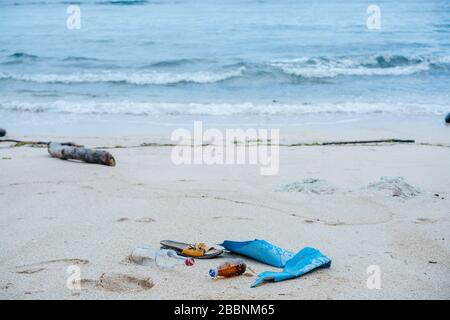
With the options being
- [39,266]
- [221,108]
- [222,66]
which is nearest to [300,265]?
[39,266]

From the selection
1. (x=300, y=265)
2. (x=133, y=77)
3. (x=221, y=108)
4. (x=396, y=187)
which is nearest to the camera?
(x=300, y=265)

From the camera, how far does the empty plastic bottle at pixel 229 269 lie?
150 inches

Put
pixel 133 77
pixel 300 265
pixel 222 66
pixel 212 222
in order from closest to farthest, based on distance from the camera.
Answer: pixel 300 265 < pixel 212 222 < pixel 133 77 < pixel 222 66

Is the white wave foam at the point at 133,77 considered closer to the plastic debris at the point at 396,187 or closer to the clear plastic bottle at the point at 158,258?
the plastic debris at the point at 396,187

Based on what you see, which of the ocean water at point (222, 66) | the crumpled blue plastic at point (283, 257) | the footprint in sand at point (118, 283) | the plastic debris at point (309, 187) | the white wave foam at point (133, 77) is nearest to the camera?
the footprint in sand at point (118, 283)

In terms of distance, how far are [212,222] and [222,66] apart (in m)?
15.4

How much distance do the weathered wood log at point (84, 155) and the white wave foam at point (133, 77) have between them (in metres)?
10.1

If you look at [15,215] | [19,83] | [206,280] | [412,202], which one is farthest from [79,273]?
[19,83]

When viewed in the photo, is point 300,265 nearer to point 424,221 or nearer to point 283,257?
point 283,257

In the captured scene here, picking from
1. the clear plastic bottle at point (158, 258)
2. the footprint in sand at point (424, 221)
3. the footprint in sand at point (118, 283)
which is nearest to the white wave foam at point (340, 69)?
the footprint in sand at point (424, 221)

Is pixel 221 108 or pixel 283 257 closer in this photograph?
pixel 283 257

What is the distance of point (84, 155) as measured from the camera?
23.8 feet

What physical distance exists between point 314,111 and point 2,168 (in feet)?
27.0
